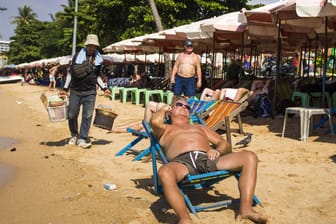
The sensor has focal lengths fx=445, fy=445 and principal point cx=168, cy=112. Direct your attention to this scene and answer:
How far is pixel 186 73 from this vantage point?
848 centimetres

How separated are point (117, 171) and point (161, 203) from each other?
55.9 inches

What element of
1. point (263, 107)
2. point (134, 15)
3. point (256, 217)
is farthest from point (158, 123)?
point (134, 15)

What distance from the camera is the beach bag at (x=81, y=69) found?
6.51 meters

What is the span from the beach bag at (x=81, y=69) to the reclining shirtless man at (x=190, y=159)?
2.57 m

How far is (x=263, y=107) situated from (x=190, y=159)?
639cm

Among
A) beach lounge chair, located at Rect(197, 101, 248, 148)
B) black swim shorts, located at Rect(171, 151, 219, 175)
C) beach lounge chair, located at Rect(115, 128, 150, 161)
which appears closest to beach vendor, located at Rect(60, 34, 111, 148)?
beach lounge chair, located at Rect(115, 128, 150, 161)

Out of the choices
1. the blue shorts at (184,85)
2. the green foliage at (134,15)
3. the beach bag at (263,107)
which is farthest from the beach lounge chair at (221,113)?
the green foliage at (134,15)

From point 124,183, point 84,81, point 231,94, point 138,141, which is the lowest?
point 124,183

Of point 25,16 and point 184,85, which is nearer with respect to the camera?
point 184,85

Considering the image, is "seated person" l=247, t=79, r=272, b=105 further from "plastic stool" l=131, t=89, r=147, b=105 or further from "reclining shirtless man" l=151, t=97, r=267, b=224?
"reclining shirtless man" l=151, t=97, r=267, b=224

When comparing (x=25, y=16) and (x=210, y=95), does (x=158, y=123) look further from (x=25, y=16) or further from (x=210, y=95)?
(x=25, y=16)

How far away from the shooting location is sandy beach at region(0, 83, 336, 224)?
373cm

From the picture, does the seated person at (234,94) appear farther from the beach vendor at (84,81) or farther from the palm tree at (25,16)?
the palm tree at (25,16)

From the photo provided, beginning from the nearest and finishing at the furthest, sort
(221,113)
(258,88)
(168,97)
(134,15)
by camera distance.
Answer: (221,113) < (258,88) < (168,97) < (134,15)
